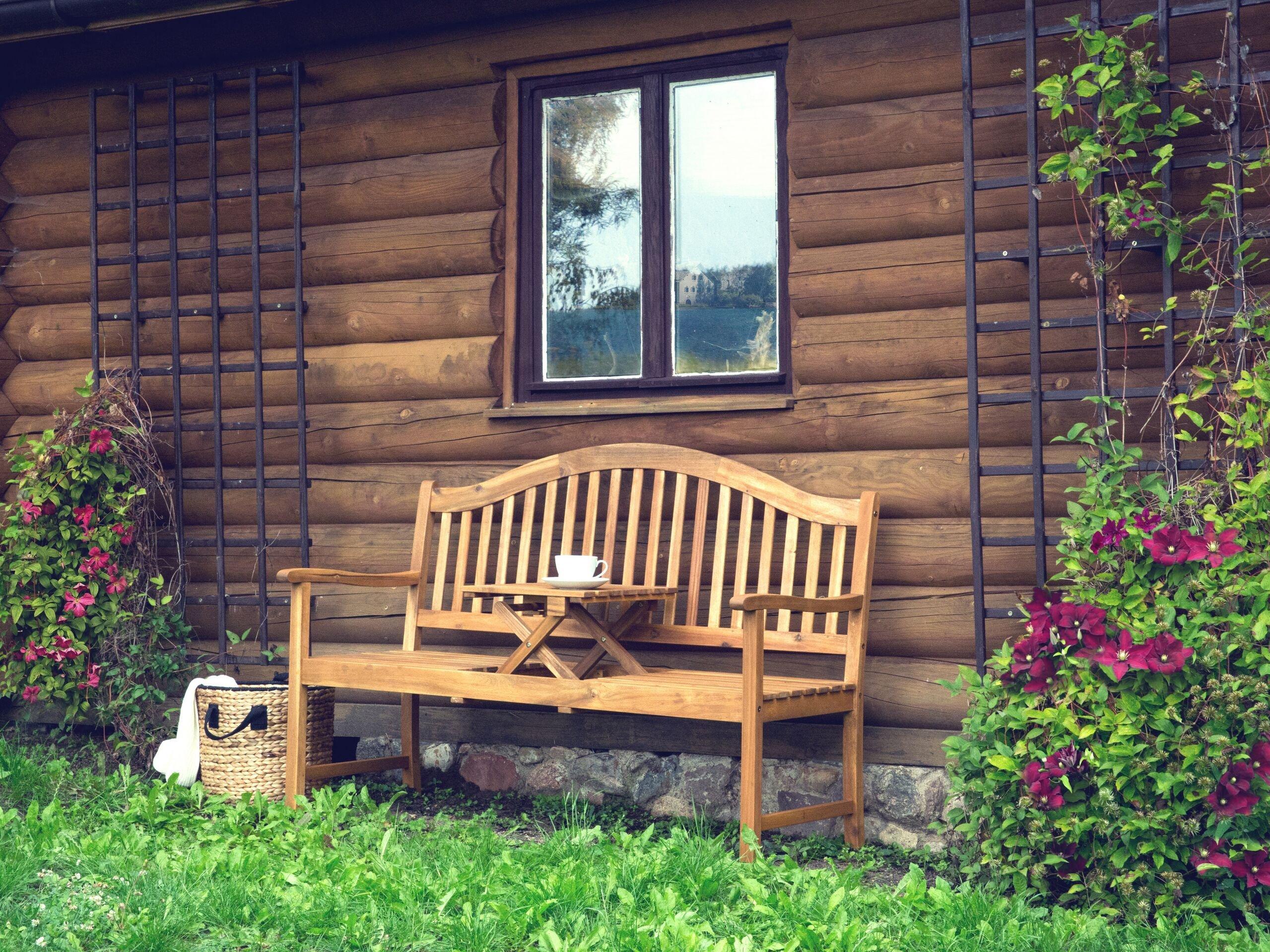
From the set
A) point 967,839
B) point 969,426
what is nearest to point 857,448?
point 969,426

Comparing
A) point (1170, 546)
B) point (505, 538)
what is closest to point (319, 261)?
point (505, 538)

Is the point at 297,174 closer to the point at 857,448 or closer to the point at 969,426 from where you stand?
the point at 857,448

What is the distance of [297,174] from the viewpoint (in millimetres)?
5043

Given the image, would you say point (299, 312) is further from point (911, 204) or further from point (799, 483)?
point (911, 204)

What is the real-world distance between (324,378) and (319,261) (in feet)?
1.60

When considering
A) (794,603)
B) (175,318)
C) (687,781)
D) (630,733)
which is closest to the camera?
(794,603)

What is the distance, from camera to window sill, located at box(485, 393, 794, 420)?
445 cm

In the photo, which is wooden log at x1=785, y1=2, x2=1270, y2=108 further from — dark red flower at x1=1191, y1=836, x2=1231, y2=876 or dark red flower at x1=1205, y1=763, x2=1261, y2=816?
dark red flower at x1=1191, y1=836, x2=1231, y2=876

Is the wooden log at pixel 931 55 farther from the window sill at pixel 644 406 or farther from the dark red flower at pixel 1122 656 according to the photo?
the dark red flower at pixel 1122 656

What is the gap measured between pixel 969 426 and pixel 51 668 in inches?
148

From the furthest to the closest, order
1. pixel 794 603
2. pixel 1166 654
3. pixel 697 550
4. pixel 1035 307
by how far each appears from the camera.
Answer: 1. pixel 697 550
2. pixel 1035 307
3. pixel 794 603
4. pixel 1166 654

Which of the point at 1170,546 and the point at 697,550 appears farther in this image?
the point at 697,550

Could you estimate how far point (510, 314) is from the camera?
16.0 feet

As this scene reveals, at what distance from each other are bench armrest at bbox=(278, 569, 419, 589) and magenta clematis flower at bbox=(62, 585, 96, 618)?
1069mm
